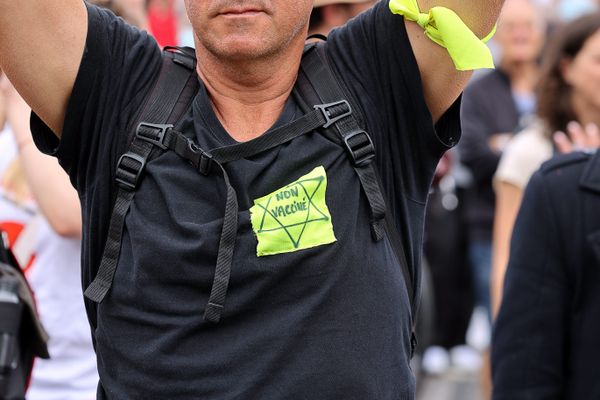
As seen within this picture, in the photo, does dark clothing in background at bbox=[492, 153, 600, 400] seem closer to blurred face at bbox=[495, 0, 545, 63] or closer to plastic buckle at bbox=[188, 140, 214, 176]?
plastic buckle at bbox=[188, 140, 214, 176]

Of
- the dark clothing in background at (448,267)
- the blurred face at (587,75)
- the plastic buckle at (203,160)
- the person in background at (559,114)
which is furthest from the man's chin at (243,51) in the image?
the dark clothing in background at (448,267)

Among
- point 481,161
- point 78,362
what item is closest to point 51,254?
point 78,362

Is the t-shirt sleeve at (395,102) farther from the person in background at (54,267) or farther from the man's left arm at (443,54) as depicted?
the person in background at (54,267)

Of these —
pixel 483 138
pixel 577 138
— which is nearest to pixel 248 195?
pixel 577 138

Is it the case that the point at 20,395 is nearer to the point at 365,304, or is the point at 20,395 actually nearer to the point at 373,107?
the point at 365,304

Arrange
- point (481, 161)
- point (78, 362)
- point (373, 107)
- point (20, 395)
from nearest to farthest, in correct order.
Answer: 1. point (20, 395)
2. point (373, 107)
3. point (78, 362)
4. point (481, 161)

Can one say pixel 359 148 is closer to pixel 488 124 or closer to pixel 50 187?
pixel 50 187

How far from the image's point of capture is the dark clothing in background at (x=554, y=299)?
3.36m

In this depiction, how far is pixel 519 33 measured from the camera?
28.4 feet

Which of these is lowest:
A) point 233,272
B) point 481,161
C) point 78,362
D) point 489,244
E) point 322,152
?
point 489,244

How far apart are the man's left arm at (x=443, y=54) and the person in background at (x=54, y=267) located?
157cm

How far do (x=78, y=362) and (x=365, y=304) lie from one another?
1.68 meters

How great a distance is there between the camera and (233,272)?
2.57m

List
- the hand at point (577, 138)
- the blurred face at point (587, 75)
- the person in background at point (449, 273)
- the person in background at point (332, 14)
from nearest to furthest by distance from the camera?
the hand at point (577, 138) → the person in background at point (332, 14) → the blurred face at point (587, 75) → the person in background at point (449, 273)
